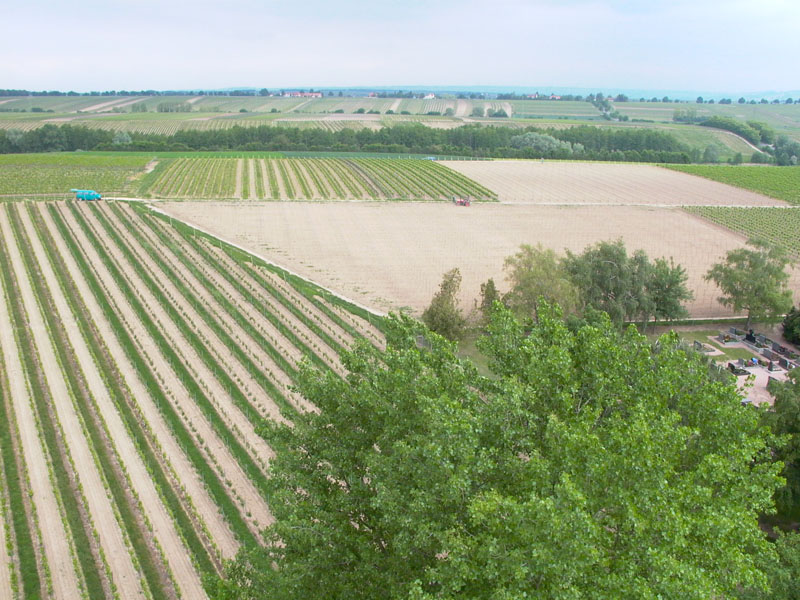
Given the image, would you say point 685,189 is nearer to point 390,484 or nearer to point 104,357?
point 104,357

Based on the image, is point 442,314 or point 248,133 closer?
point 442,314

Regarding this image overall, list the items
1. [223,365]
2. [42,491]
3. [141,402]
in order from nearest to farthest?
[42,491] → [141,402] → [223,365]

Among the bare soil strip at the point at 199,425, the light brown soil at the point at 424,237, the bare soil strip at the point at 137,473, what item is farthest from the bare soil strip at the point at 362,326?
the bare soil strip at the point at 137,473

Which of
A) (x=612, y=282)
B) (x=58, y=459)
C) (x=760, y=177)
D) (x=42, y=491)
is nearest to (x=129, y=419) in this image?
(x=58, y=459)

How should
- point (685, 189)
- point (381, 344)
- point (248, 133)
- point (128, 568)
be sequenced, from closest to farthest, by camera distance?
point (128, 568) → point (381, 344) → point (685, 189) → point (248, 133)

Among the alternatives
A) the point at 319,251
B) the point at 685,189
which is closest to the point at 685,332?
the point at 319,251

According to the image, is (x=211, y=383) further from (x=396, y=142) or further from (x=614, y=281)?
(x=396, y=142)
